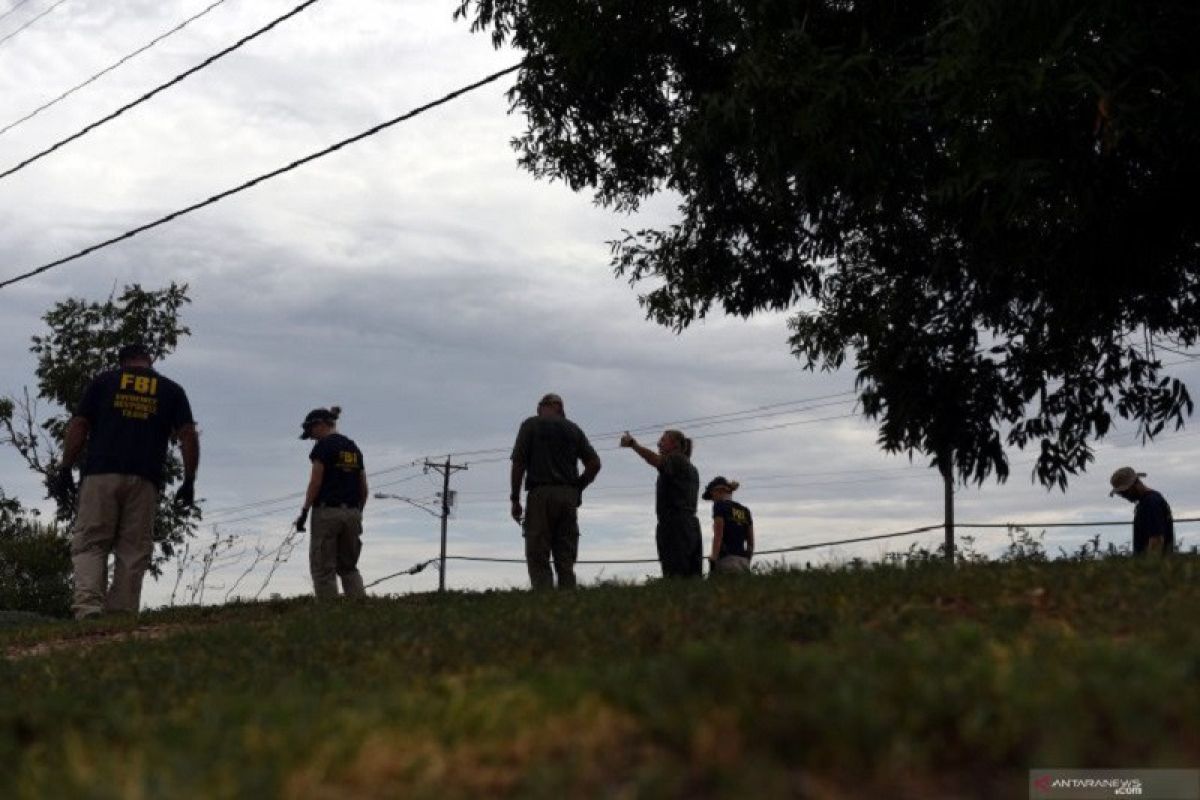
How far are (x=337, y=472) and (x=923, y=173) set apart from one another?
7.24 metres

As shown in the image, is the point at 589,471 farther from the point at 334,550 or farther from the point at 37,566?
the point at 37,566

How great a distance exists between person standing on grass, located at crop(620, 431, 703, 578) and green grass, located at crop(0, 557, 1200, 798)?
239 inches

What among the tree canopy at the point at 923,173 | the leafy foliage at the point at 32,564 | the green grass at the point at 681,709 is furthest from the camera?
the leafy foliage at the point at 32,564

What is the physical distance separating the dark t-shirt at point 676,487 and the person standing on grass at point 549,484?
75 cm

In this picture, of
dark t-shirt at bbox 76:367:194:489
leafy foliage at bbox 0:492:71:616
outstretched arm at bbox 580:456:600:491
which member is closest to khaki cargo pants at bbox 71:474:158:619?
dark t-shirt at bbox 76:367:194:489

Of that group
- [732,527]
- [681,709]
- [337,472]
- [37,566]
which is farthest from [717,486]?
[37,566]

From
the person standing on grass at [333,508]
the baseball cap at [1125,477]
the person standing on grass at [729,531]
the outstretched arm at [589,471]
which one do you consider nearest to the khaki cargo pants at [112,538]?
the person standing on grass at [333,508]

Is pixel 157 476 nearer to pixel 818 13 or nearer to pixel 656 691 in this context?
pixel 818 13

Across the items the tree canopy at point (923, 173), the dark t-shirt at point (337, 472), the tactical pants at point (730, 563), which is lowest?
the tactical pants at point (730, 563)

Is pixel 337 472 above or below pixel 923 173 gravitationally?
below

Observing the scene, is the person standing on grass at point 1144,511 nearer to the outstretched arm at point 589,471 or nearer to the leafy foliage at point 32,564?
the outstretched arm at point 589,471

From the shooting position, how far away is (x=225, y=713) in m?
5.45

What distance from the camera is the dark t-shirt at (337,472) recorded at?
14281 mm

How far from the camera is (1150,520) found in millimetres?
15039
